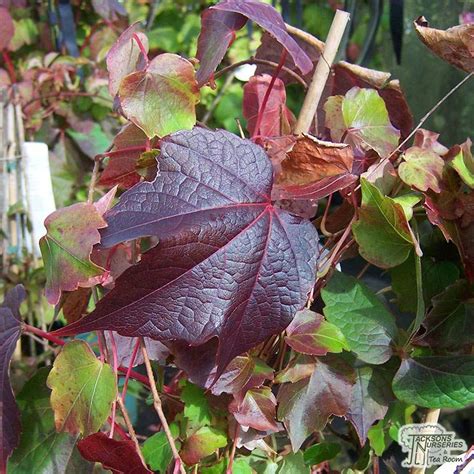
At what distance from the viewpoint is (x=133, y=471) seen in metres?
0.42

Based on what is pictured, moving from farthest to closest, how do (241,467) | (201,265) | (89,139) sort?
(89,139)
(241,467)
(201,265)

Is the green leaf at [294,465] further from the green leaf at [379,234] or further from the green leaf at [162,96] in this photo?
the green leaf at [162,96]

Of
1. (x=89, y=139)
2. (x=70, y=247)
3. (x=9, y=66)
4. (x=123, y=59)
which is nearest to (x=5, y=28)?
(x=9, y=66)

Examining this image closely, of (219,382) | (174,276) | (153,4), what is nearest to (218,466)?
(219,382)

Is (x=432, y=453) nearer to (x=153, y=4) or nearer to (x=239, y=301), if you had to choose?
(x=239, y=301)

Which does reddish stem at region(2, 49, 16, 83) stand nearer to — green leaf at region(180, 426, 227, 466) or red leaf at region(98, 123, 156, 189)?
red leaf at region(98, 123, 156, 189)

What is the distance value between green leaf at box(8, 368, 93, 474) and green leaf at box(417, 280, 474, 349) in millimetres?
291

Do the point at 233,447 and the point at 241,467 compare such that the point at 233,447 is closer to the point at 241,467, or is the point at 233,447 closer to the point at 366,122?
the point at 241,467

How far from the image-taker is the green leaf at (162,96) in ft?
1.48

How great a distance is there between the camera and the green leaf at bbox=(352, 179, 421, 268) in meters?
0.44

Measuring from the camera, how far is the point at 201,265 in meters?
0.39

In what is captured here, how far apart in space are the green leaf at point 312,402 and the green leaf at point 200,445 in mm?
55

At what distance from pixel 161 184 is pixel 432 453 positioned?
308 mm

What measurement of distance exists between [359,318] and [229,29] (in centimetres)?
24
